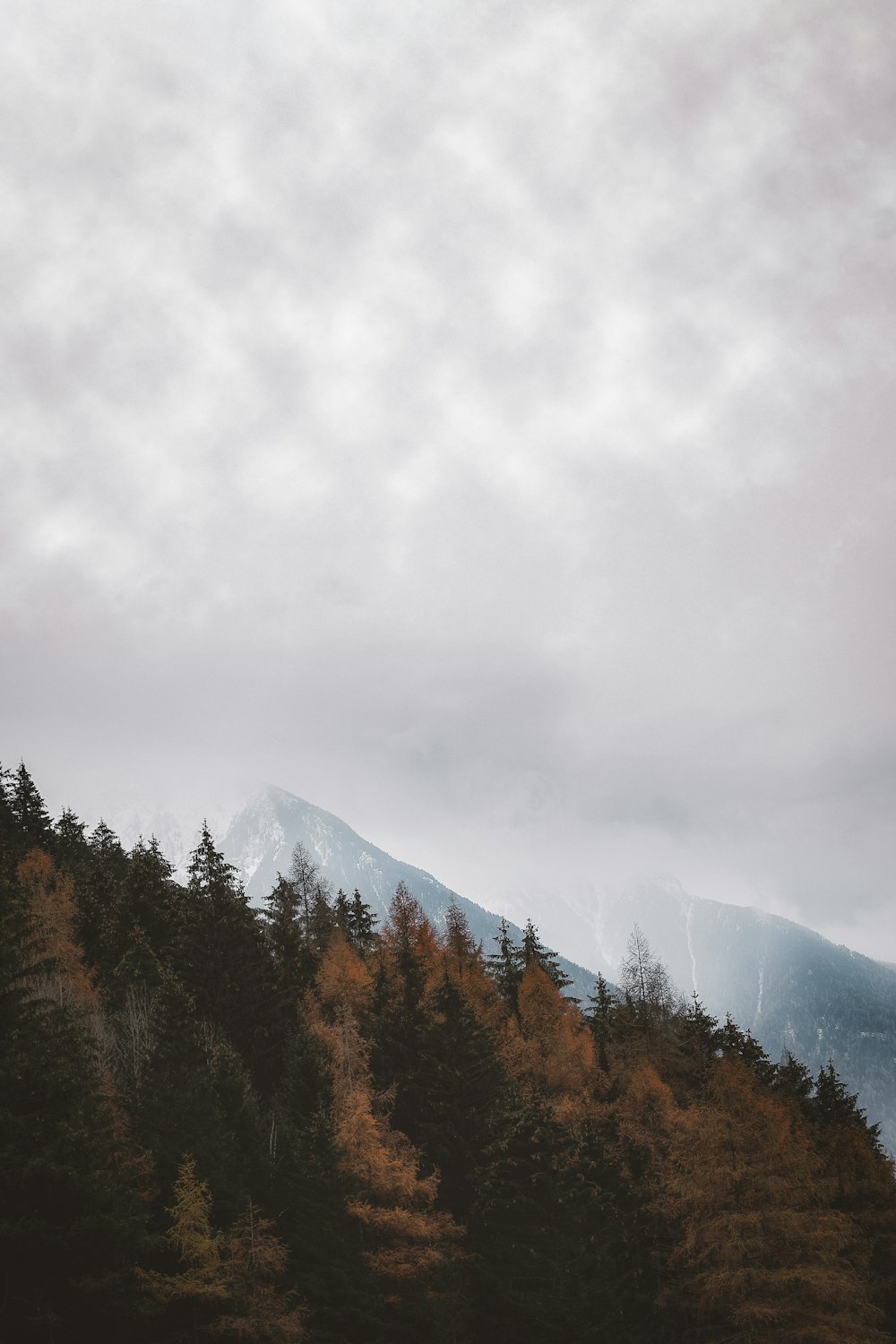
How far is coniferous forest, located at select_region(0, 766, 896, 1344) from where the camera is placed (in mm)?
25078

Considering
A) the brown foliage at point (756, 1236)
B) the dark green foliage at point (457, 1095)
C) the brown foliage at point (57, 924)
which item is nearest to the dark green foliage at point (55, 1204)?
the brown foliage at point (57, 924)

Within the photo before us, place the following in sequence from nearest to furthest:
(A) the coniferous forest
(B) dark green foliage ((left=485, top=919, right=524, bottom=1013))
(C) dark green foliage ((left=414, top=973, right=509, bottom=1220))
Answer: (A) the coniferous forest < (C) dark green foliage ((left=414, top=973, right=509, bottom=1220)) < (B) dark green foliage ((left=485, top=919, right=524, bottom=1013))

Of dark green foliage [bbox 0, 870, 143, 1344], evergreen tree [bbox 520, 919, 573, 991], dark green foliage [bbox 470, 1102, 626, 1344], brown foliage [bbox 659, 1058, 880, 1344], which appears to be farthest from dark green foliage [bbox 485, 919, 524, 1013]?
dark green foliage [bbox 0, 870, 143, 1344]

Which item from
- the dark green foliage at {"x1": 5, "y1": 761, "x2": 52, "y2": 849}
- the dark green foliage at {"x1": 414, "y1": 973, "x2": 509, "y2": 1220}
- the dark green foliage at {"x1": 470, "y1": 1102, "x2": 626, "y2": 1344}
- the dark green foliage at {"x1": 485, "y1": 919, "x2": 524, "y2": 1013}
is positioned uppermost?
the dark green foliage at {"x1": 5, "y1": 761, "x2": 52, "y2": 849}

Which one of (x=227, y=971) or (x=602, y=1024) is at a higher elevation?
(x=227, y=971)

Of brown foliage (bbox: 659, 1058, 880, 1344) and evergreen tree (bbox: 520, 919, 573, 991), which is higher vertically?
evergreen tree (bbox: 520, 919, 573, 991)

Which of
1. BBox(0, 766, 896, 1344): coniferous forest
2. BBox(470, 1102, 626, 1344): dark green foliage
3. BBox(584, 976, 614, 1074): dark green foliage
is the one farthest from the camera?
BBox(584, 976, 614, 1074): dark green foliage

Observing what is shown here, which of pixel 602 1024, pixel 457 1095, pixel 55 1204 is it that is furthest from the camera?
pixel 602 1024

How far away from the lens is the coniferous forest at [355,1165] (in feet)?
82.3

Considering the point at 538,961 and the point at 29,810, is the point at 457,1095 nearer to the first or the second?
the point at 538,961

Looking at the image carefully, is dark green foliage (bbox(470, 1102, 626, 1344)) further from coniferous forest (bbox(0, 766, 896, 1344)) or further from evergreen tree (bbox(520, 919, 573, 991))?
evergreen tree (bbox(520, 919, 573, 991))

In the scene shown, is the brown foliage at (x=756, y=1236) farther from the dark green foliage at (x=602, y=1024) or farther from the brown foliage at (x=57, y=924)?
the brown foliage at (x=57, y=924)

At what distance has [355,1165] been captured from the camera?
1465 inches

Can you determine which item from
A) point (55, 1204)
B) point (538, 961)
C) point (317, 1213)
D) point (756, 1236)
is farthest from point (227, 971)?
point (756, 1236)
